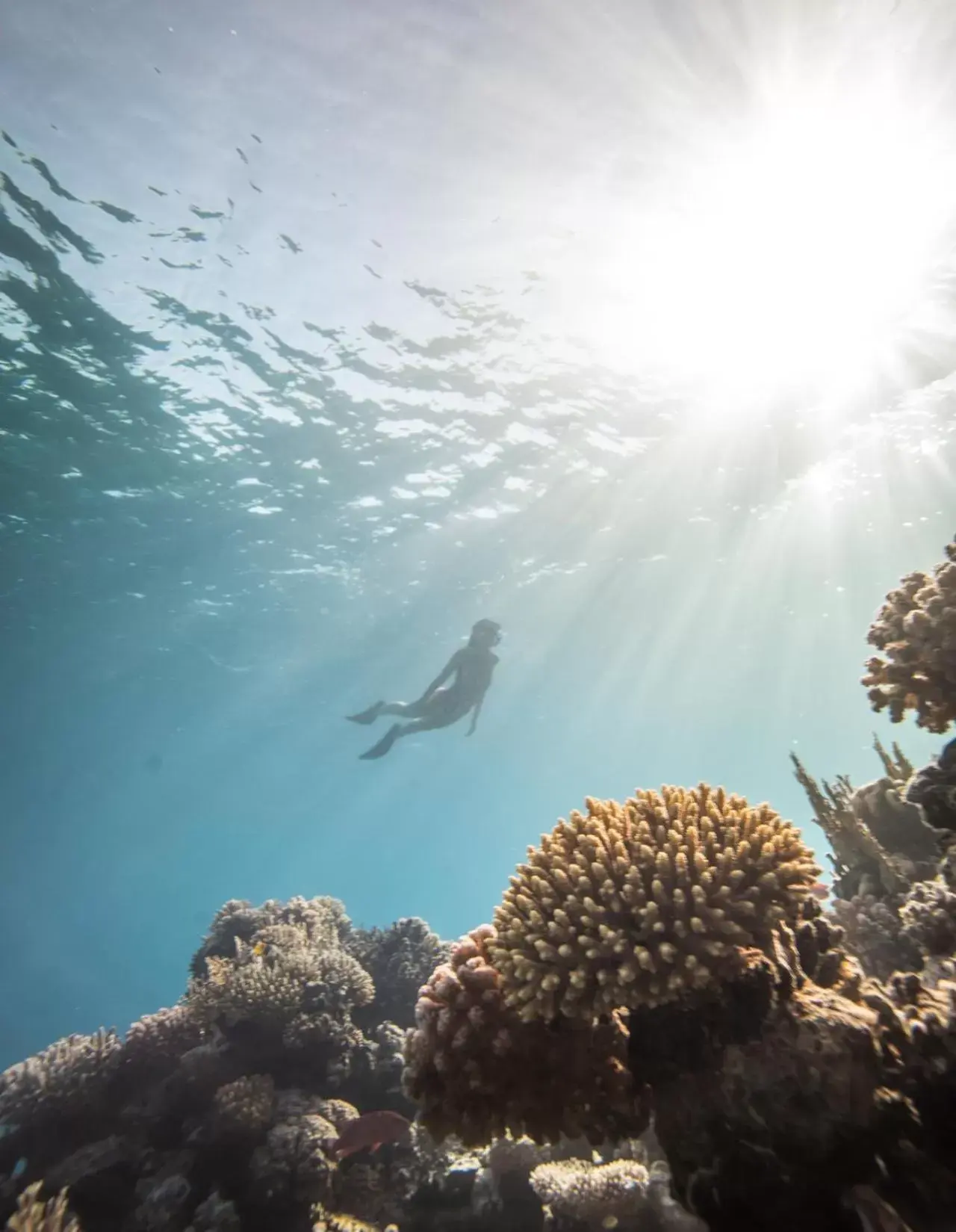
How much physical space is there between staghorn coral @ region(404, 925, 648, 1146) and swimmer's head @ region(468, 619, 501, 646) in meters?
18.1

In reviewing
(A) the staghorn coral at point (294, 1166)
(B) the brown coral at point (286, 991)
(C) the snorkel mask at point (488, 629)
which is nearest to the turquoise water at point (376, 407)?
(C) the snorkel mask at point (488, 629)

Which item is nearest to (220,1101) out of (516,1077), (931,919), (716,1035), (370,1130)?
(370,1130)

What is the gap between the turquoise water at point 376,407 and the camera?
11195mm

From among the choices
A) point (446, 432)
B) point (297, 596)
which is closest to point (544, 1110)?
point (446, 432)

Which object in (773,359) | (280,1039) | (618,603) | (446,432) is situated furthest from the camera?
(618,603)

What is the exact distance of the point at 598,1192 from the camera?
4.63 metres

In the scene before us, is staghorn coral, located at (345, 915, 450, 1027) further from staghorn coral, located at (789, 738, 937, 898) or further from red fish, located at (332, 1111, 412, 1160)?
staghorn coral, located at (789, 738, 937, 898)

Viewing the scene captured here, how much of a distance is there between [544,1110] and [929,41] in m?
17.0

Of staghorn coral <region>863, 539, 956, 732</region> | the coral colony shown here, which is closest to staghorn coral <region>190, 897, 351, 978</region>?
the coral colony

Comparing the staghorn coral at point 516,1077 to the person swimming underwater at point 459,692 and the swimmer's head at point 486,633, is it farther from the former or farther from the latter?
the person swimming underwater at point 459,692

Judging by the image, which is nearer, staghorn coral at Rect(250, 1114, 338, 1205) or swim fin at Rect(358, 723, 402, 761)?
staghorn coral at Rect(250, 1114, 338, 1205)

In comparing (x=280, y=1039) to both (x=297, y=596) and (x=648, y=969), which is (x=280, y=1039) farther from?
(x=297, y=596)

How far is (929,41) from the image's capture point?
1075cm

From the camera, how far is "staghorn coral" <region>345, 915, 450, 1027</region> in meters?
8.32
